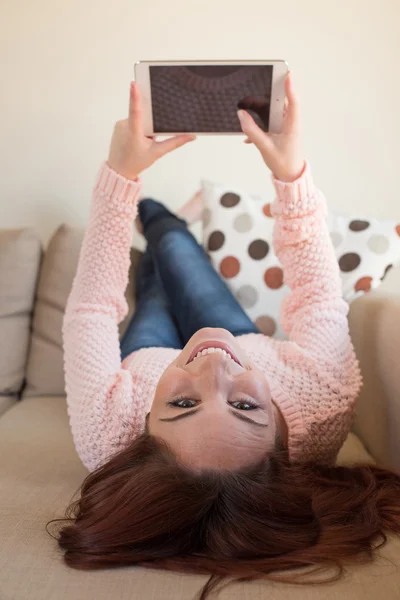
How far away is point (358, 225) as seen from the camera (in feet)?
5.02

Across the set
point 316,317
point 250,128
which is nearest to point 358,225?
point 316,317

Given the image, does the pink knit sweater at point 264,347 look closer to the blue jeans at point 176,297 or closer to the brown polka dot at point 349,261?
the blue jeans at point 176,297

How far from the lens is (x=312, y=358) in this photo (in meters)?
1.12

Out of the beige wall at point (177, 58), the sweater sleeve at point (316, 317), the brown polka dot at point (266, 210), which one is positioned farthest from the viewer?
the beige wall at point (177, 58)

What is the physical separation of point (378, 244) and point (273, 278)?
0.92 ft

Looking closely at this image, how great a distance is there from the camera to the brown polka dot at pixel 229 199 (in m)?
1.58

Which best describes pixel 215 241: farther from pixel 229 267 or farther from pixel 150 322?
pixel 150 322

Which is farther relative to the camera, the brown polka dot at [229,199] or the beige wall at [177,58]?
the beige wall at [177,58]

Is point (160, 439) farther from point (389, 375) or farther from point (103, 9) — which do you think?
point (103, 9)

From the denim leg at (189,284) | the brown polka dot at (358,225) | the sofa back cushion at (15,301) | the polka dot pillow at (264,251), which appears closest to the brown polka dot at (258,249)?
the polka dot pillow at (264,251)

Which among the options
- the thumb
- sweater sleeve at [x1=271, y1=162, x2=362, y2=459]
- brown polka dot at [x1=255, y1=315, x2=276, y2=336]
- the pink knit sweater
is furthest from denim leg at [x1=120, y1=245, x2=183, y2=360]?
the thumb

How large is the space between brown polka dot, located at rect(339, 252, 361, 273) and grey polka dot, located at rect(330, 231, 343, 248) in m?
0.04

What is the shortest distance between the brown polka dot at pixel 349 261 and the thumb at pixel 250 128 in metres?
0.51

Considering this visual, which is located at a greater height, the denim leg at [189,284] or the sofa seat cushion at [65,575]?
the denim leg at [189,284]
